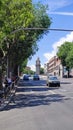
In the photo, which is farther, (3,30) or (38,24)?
(38,24)

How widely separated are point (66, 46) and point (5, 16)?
418ft

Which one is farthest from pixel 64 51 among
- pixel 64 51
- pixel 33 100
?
pixel 33 100

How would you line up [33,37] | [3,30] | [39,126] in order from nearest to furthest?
[39,126] < [3,30] < [33,37]

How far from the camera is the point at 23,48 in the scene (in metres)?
61.6

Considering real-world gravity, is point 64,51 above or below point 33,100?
above

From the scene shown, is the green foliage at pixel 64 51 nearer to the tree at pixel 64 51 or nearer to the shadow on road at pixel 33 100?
the tree at pixel 64 51

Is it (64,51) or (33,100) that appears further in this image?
(64,51)

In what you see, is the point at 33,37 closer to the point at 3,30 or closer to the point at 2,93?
the point at 3,30

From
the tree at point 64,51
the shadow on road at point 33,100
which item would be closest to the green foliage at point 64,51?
the tree at point 64,51

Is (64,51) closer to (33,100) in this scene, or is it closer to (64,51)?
(64,51)

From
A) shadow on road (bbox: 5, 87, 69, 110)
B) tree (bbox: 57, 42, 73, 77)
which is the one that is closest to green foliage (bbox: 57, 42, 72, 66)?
tree (bbox: 57, 42, 73, 77)

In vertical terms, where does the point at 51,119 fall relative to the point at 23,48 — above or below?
below

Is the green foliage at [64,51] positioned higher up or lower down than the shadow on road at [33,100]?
higher up

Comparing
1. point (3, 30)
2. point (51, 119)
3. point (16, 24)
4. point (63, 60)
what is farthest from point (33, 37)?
point (63, 60)
